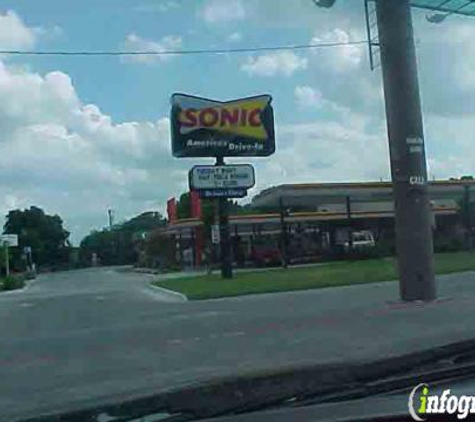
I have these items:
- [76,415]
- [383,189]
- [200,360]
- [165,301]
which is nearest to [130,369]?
[200,360]

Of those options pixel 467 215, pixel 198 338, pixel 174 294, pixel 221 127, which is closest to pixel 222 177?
→ pixel 221 127

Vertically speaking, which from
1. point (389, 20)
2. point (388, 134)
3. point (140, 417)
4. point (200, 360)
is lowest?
point (200, 360)

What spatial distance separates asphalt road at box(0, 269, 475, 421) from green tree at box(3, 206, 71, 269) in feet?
312

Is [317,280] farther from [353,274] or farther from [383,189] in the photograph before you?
[383,189]

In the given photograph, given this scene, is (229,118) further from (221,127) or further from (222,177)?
(222,177)

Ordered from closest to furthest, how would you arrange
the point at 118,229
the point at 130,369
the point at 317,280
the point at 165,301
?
the point at 130,369 → the point at 165,301 → the point at 317,280 → the point at 118,229

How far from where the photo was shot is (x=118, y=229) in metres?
131

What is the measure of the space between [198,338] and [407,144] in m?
6.61

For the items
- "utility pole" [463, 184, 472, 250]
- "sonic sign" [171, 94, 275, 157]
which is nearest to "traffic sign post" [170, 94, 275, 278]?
"sonic sign" [171, 94, 275, 157]

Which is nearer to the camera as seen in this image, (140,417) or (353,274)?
(140,417)

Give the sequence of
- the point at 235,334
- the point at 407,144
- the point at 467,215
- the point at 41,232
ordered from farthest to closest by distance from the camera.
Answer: the point at 41,232 < the point at 467,215 < the point at 407,144 < the point at 235,334

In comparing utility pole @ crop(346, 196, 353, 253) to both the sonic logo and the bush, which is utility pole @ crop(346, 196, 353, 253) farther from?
the bush

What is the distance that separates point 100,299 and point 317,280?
783 cm

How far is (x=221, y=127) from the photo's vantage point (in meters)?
32.9
